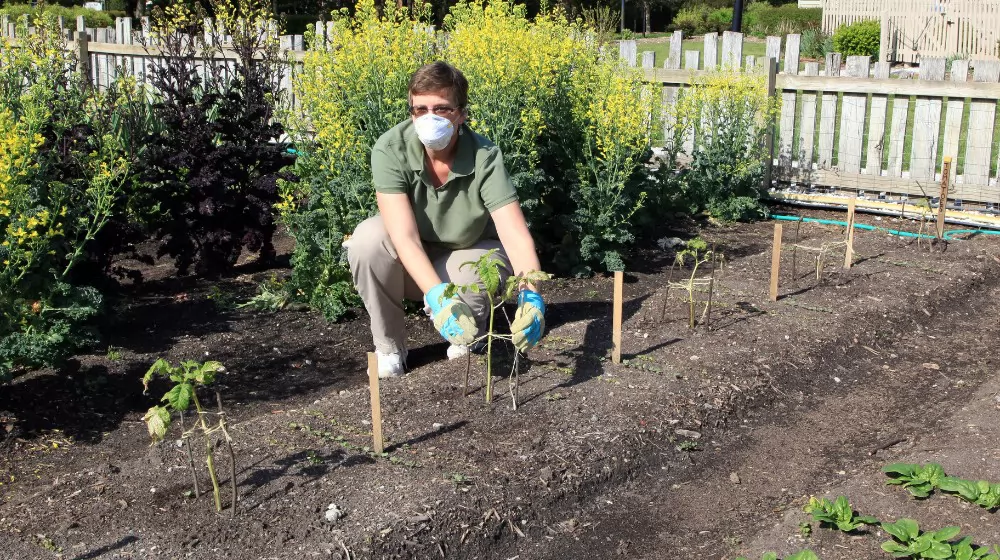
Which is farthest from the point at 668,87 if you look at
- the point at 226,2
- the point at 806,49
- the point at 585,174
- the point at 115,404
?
the point at 806,49

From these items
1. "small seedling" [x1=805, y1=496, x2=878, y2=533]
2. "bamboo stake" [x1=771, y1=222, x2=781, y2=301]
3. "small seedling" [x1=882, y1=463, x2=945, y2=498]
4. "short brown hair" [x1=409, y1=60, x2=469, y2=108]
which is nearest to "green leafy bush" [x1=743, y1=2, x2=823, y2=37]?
"bamboo stake" [x1=771, y1=222, x2=781, y2=301]

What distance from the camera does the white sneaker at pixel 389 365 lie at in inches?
156

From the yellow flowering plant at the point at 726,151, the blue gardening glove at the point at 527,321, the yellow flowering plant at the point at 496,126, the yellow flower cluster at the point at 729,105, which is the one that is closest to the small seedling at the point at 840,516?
the blue gardening glove at the point at 527,321

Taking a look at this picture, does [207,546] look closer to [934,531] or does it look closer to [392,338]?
[392,338]

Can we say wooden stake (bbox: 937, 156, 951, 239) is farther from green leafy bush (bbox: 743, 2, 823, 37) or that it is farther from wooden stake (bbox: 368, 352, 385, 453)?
green leafy bush (bbox: 743, 2, 823, 37)

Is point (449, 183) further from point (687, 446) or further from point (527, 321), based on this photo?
point (687, 446)

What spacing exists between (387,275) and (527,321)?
32.6 inches

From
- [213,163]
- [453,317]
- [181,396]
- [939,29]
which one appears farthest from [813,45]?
[181,396]

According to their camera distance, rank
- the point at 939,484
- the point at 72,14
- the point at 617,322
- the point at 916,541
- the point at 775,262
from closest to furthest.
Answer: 1. the point at 916,541
2. the point at 939,484
3. the point at 617,322
4. the point at 775,262
5. the point at 72,14

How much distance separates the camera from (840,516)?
281cm

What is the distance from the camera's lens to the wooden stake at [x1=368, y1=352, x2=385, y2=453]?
10.0 ft

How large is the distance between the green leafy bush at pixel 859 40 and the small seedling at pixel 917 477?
76.1ft

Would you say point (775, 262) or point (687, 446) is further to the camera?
point (775, 262)

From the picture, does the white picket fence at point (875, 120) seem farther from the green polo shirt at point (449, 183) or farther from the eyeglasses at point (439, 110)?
the eyeglasses at point (439, 110)
